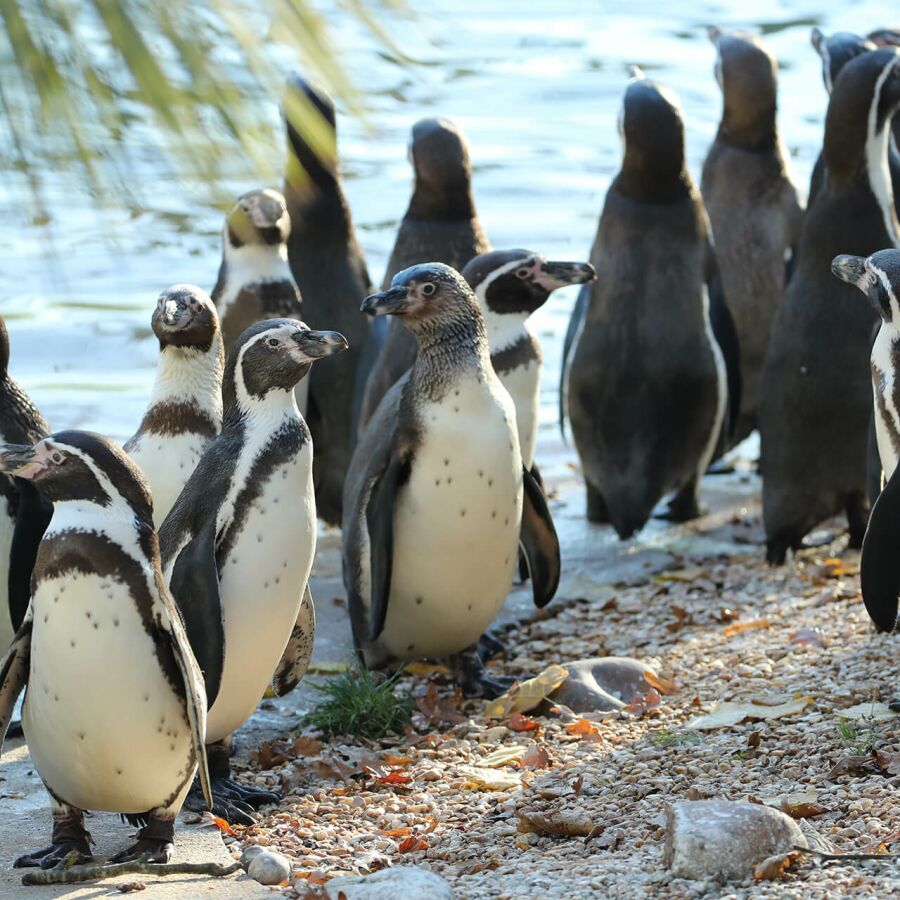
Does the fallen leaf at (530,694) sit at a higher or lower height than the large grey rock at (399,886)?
lower

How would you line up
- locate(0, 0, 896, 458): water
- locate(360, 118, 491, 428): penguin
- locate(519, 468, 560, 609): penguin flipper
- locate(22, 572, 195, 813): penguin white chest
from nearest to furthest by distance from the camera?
locate(0, 0, 896, 458): water → locate(22, 572, 195, 813): penguin white chest → locate(519, 468, 560, 609): penguin flipper → locate(360, 118, 491, 428): penguin

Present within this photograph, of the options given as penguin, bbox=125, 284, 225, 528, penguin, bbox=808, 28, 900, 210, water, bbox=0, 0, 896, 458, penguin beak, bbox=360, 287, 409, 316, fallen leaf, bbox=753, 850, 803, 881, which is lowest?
water, bbox=0, 0, 896, 458

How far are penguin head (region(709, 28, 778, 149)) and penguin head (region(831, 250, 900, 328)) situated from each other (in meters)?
3.81

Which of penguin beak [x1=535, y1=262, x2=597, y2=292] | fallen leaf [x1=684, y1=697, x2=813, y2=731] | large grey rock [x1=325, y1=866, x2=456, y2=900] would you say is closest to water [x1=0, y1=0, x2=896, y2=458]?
penguin beak [x1=535, y1=262, x2=597, y2=292]

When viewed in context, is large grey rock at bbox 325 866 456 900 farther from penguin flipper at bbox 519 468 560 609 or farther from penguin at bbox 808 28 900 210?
penguin at bbox 808 28 900 210

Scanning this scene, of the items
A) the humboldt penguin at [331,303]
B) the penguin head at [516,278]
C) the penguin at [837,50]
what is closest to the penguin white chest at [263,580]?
the penguin head at [516,278]

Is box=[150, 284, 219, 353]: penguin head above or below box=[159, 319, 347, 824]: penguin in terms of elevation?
above

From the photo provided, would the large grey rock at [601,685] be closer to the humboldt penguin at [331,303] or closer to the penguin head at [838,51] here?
the humboldt penguin at [331,303]

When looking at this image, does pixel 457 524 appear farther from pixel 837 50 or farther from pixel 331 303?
pixel 837 50

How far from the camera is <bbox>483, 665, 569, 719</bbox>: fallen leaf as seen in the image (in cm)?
503

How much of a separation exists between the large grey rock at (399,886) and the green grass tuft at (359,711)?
4.70ft

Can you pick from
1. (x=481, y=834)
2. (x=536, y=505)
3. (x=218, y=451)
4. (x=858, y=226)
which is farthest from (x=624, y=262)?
(x=481, y=834)

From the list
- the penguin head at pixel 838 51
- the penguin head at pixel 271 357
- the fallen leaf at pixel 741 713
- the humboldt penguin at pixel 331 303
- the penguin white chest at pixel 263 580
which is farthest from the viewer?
the penguin head at pixel 838 51

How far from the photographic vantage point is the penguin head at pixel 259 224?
642cm
